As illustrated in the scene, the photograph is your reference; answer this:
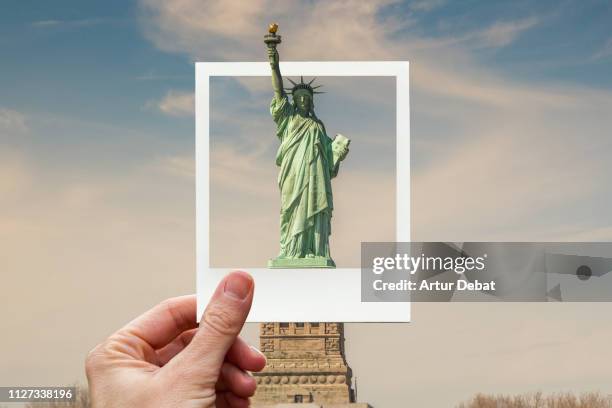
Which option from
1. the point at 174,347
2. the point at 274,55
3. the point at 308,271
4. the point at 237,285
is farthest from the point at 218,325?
the point at 274,55

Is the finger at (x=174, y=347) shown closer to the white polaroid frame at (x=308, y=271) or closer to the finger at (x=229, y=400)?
the white polaroid frame at (x=308, y=271)

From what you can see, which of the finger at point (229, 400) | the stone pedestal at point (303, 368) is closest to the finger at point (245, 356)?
the finger at point (229, 400)

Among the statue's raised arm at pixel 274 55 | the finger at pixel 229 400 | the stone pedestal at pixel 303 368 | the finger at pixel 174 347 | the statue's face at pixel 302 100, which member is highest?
the statue's face at pixel 302 100

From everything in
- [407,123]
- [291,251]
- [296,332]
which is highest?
[407,123]

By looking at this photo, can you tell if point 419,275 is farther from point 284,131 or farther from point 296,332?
point 296,332

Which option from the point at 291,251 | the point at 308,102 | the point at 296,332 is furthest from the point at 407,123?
the point at 296,332

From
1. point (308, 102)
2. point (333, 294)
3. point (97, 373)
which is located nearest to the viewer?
point (97, 373)

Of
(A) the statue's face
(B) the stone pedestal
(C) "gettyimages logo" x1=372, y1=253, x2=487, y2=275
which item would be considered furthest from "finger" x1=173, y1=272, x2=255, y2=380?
(B) the stone pedestal

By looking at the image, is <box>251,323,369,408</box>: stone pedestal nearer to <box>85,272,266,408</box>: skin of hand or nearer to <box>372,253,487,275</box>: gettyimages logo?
<box>372,253,487,275</box>: gettyimages logo
